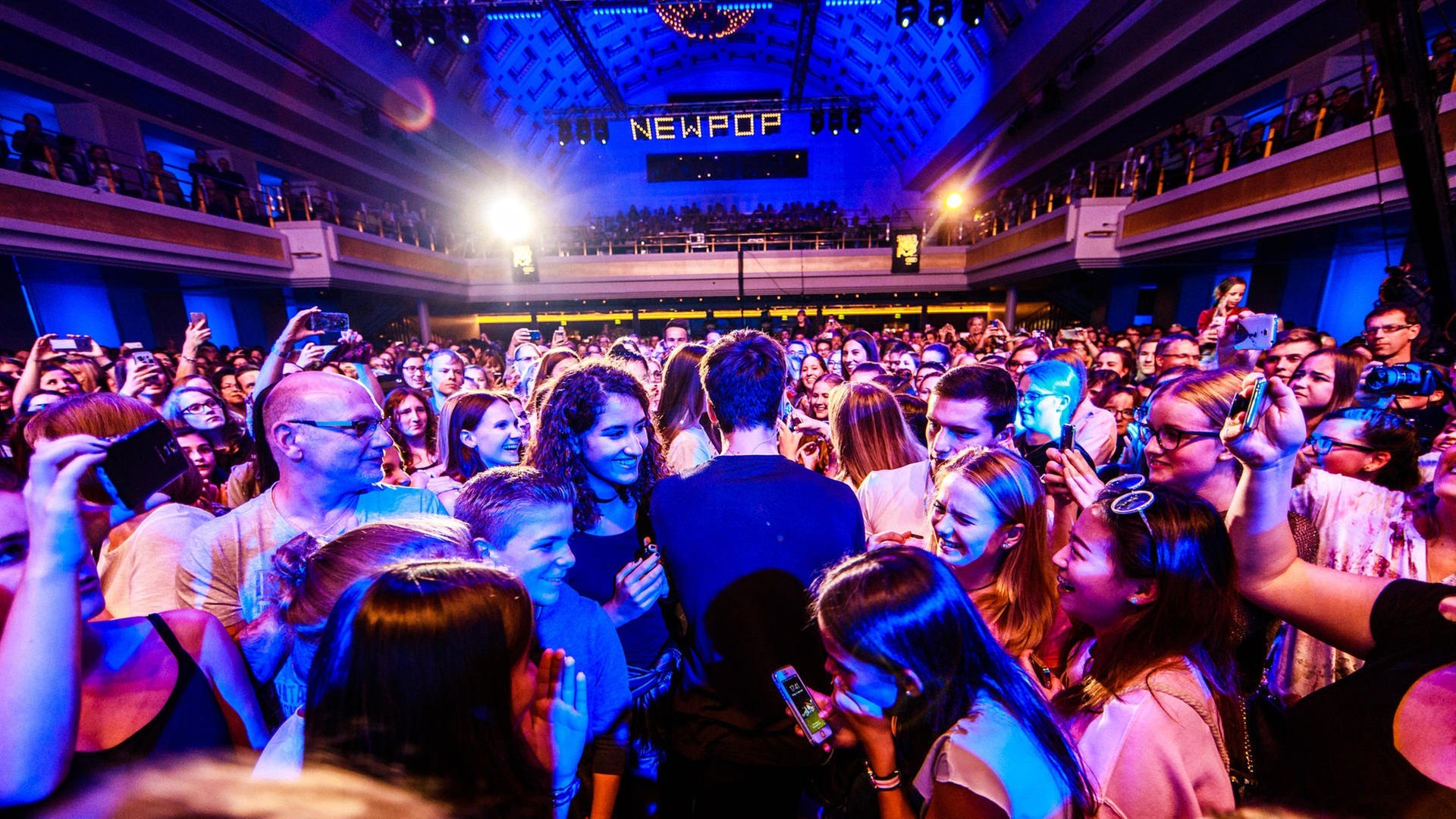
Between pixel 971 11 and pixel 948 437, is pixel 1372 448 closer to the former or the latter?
pixel 948 437

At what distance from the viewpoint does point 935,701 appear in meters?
1.03

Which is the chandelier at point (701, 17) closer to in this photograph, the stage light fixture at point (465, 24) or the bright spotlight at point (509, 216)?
the stage light fixture at point (465, 24)

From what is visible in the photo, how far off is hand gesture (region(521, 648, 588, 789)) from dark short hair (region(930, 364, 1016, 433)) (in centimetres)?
174

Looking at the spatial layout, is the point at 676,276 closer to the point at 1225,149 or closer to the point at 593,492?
the point at 1225,149

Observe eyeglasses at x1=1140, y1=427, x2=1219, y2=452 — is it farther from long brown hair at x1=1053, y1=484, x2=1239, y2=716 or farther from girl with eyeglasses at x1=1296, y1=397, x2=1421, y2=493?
girl with eyeglasses at x1=1296, y1=397, x2=1421, y2=493

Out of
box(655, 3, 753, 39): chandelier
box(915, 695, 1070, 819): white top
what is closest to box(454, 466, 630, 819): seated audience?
box(915, 695, 1070, 819): white top

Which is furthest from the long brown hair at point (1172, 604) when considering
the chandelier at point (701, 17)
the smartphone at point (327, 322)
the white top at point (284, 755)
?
the chandelier at point (701, 17)

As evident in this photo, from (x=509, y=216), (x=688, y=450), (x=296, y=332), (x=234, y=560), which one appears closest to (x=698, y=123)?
(x=509, y=216)

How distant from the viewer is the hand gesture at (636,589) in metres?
1.52

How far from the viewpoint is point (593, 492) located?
5.87 ft

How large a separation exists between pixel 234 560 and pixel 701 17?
1581cm

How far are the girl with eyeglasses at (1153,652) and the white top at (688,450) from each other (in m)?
1.55

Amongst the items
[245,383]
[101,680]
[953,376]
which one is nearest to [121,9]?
[245,383]

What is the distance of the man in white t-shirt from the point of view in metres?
2.10
